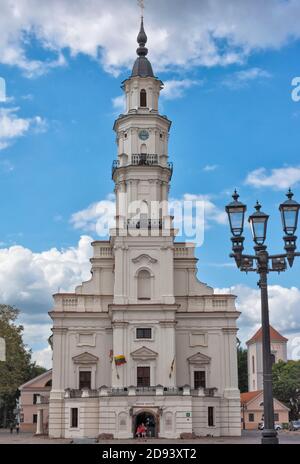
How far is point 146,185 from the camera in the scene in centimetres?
6606

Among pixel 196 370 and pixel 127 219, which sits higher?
pixel 127 219

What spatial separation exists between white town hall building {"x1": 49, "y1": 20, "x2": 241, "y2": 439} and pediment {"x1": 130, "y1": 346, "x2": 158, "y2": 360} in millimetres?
83

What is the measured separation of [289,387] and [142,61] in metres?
50.8

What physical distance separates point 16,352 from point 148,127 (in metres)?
24.6

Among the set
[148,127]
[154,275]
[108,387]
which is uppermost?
[148,127]

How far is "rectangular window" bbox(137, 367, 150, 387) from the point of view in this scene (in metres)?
60.1

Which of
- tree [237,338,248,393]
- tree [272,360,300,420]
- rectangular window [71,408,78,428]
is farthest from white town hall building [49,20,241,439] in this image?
tree [237,338,248,393]

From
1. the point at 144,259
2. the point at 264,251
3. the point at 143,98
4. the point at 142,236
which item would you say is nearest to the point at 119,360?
the point at 144,259

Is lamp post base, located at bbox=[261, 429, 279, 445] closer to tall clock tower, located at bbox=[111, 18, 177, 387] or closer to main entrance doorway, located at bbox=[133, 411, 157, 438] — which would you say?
main entrance doorway, located at bbox=[133, 411, 157, 438]

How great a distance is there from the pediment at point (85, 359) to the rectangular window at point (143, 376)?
13.8ft
